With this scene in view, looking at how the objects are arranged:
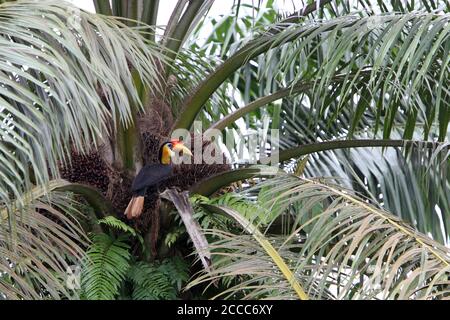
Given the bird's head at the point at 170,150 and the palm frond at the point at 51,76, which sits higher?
the palm frond at the point at 51,76

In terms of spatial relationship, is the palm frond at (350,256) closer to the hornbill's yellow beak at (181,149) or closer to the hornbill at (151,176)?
the hornbill at (151,176)

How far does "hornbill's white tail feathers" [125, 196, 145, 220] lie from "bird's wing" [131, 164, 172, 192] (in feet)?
0.12

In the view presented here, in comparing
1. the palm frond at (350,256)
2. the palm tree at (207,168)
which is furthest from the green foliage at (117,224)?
the palm frond at (350,256)

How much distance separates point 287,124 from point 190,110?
959 millimetres

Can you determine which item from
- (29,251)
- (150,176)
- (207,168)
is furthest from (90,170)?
(29,251)

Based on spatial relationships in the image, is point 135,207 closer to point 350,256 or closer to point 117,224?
point 117,224

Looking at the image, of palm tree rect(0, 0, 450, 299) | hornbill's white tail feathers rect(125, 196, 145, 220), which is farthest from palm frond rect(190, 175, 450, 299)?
hornbill's white tail feathers rect(125, 196, 145, 220)

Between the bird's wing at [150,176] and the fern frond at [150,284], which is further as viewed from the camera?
the bird's wing at [150,176]

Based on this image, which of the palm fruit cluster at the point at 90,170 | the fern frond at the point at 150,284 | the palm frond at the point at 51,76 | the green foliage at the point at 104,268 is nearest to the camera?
the palm frond at the point at 51,76

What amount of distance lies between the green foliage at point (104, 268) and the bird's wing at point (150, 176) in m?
0.20

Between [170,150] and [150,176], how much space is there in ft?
0.48

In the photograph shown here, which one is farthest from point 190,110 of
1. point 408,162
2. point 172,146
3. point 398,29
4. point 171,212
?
point 408,162

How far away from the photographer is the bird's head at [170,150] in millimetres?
3027

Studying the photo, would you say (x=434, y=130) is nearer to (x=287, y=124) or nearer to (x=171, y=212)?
(x=287, y=124)
